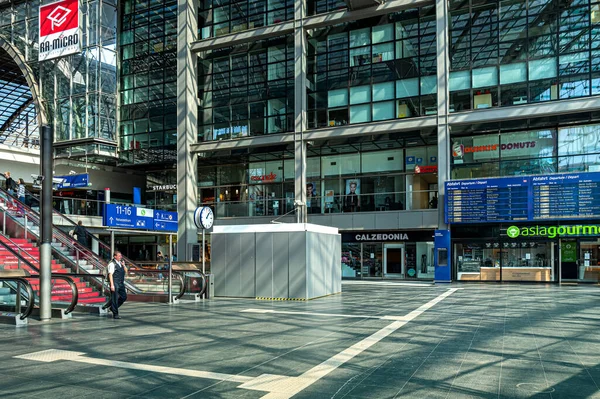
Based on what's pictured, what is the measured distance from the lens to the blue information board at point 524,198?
26.5m

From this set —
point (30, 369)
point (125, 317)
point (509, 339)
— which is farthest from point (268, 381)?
point (125, 317)

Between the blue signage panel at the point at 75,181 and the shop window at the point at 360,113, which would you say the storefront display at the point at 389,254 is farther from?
the blue signage panel at the point at 75,181

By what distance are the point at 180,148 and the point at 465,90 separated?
714 inches

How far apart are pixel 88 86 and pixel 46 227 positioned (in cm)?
2769

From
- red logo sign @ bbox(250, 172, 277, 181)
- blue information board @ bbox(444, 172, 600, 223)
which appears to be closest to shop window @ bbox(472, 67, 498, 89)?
blue information board @ bbox(444, 172, 600, 223)

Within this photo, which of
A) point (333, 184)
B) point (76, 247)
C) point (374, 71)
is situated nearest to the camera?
point (76, 247)

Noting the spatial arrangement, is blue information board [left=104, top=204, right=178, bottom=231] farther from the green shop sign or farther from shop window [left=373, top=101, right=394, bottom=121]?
the green shop sign

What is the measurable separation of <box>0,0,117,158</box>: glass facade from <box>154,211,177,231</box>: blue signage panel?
16.4m

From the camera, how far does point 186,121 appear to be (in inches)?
1419

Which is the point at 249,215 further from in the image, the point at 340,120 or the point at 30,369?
the point at 30,369

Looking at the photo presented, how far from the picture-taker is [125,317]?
13484 millimetres

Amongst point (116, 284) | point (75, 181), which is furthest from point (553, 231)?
point (75, 181)

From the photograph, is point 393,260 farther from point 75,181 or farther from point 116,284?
point 116,284

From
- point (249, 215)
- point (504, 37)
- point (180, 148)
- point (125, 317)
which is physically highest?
point (504, 37)
